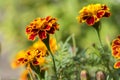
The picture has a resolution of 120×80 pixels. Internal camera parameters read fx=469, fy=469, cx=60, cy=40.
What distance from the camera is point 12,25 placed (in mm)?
6031

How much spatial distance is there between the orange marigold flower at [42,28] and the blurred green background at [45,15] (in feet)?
12.4

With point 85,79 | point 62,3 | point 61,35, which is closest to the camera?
point 85,79

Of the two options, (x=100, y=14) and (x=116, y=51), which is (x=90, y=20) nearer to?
(x=100, y=14)

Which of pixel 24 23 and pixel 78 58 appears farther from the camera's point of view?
pixel 24 23

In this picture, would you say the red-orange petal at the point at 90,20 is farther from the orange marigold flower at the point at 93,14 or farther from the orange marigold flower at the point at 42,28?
the orange marigold flower at the point at 42,28

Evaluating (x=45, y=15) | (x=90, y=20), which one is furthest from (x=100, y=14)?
(x=45, y=15)

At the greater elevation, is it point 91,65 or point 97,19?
point 97,19

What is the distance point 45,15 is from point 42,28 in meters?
4.31

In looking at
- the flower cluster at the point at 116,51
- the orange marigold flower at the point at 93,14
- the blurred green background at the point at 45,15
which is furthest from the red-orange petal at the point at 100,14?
the blurred green background at the point at 45,15

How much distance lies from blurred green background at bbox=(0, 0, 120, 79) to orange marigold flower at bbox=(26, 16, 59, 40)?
3789mm

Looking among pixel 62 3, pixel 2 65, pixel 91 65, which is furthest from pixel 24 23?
pixel 91 65

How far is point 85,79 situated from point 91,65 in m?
0.29

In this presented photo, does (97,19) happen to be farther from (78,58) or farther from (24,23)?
(24,23)

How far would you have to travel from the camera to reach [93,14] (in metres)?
1.48
